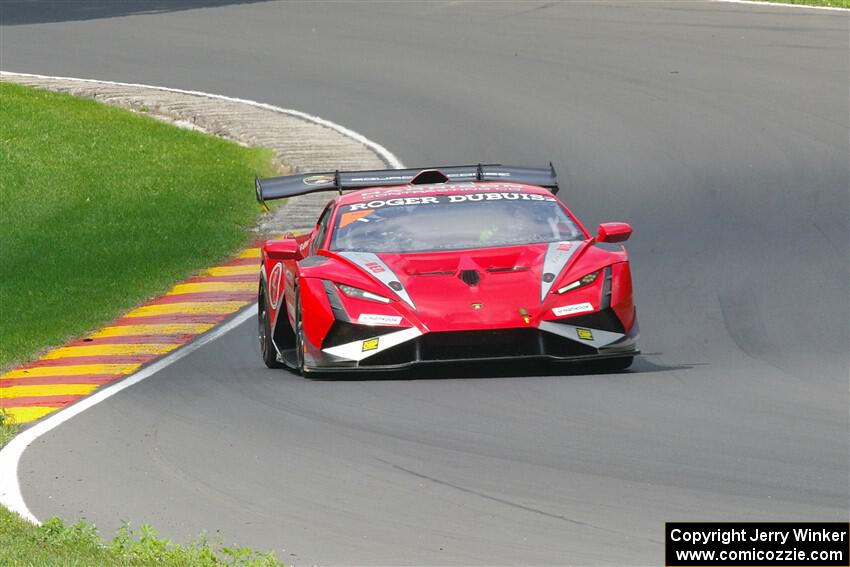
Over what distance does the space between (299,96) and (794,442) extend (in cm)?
1921

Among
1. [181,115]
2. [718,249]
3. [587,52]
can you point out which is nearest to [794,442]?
[718,249]

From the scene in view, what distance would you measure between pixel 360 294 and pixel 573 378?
5.17 ft

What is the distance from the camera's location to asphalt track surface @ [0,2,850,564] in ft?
26.9

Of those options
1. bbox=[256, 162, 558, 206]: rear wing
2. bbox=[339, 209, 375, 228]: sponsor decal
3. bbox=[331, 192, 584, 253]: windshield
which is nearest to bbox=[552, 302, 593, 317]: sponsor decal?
bbox=[331, 192, 584, 253]: windshield

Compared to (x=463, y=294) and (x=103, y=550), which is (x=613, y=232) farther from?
(x=103, y=550)

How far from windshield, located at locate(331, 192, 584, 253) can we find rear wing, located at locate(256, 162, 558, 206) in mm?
804

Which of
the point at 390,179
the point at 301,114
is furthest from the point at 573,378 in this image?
the point at 301,114

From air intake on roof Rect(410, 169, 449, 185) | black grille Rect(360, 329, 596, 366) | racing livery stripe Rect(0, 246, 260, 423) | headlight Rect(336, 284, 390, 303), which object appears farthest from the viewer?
air intake on roof Rect(410, 169, 449, 185)

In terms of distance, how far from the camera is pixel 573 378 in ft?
38.0

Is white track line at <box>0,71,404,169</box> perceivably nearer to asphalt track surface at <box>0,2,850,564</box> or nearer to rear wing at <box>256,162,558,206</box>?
asphalt track surface at <box>0,2,850,564</box>

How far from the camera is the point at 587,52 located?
2956 cm

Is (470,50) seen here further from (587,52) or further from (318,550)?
(318,550)

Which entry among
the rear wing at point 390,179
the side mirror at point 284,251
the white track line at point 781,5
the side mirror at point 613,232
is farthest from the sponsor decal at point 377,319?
the white track line at point 781,5

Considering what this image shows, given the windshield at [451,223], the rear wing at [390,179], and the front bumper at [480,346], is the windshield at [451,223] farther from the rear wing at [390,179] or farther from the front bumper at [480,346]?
the front bumper at [480,346]
